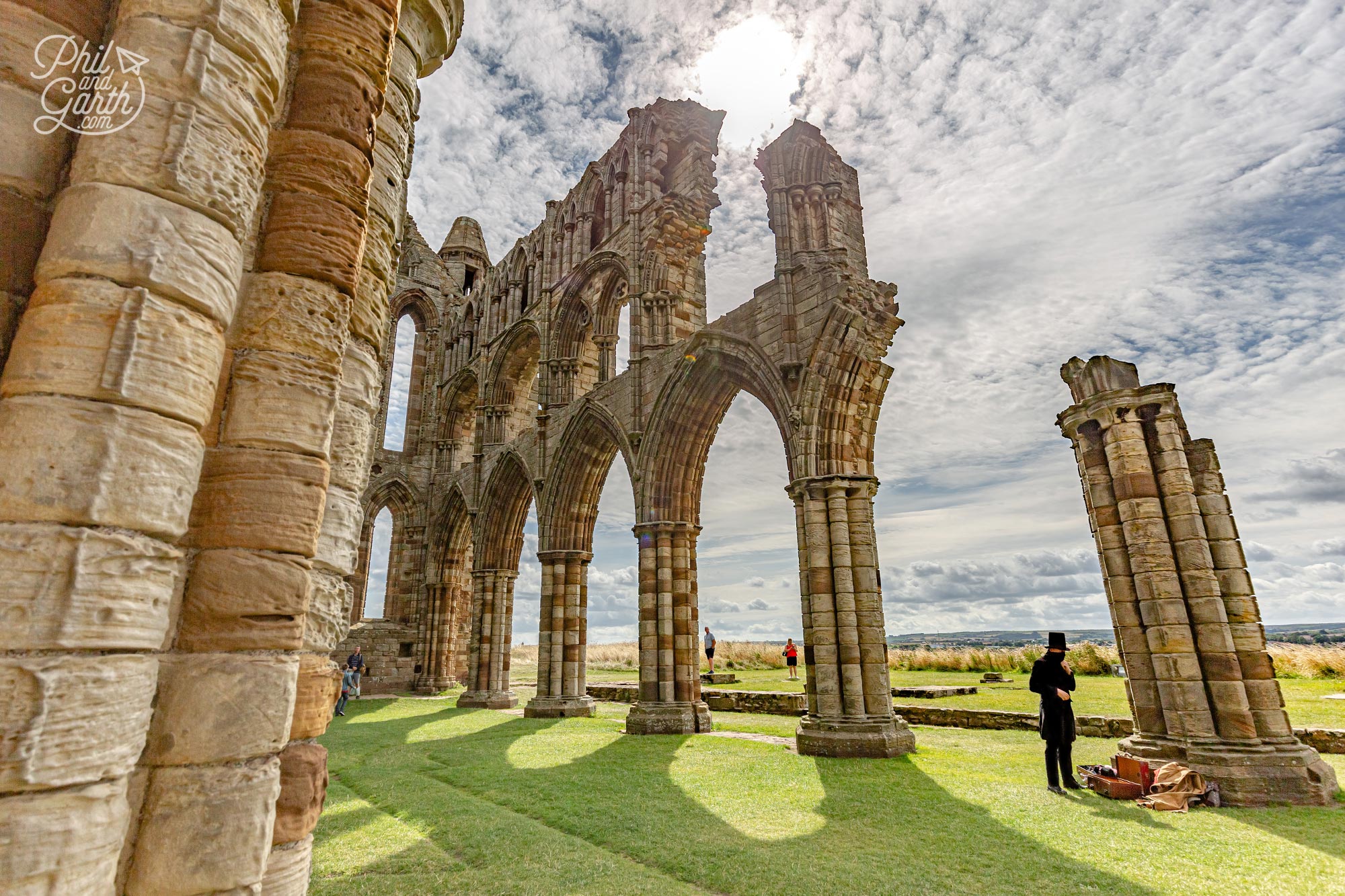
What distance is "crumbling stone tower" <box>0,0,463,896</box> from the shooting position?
1.26 m

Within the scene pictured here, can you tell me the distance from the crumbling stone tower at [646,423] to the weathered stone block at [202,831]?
24.3 feet

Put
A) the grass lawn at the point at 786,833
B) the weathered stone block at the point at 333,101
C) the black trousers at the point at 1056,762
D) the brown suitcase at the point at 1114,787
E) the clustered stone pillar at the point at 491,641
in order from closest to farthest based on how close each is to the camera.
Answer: the weathered stone block at the point at 333,101 < the grass lawn at the point at 786,833 < the brown suitcase at the point at 1114,787 < the black trousers at the point at 1056,762 < the clustered stone pillar at the point at 491,641

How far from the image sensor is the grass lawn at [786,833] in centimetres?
362

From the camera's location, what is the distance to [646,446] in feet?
41.9

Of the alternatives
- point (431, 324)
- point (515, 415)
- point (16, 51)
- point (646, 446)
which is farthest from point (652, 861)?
point (431, 324)

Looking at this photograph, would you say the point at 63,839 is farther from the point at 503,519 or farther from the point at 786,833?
the point at 503,519

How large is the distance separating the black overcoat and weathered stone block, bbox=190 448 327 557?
5.77 meters

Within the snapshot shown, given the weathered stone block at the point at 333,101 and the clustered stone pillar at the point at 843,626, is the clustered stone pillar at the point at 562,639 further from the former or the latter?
the weathered stone block at the point at 333,101

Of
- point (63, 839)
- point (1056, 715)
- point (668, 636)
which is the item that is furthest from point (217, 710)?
point (668, 636)

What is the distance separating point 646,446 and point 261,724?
36.7 feet

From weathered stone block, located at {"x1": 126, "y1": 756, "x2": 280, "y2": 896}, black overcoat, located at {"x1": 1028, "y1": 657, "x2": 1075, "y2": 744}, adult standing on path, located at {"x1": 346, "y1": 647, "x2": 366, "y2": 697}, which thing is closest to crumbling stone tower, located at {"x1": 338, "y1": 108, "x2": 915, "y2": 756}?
adult standing on path, located at {"x1": 346, "y1": 647, "x2": 366, "y2": 697}

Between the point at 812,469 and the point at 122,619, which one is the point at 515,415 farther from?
the point at 122,619

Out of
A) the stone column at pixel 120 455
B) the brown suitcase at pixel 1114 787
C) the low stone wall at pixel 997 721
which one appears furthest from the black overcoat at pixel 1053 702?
the stone column at pixel 120 455

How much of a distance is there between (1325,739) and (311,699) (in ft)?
31.9
